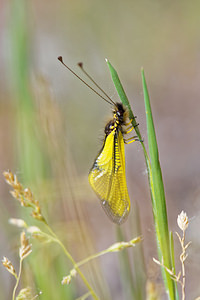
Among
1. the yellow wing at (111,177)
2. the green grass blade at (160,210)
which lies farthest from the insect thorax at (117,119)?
the green grass blade at (160,210)

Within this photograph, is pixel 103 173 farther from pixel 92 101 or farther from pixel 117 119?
pixel 92 101

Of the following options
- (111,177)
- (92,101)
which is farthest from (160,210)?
(92,101)

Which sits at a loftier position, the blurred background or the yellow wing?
the blurred background

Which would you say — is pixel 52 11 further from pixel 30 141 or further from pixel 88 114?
pixel 30 141

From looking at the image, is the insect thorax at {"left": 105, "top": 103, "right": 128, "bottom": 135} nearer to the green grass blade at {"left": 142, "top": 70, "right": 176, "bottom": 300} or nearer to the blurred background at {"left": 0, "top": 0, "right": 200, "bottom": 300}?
the blurred background at {"left": 0, "top": 0, "right": 200, "bottom": 300}

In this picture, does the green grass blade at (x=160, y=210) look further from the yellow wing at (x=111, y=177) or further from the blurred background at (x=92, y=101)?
the blurred background at (x=92, y=101)

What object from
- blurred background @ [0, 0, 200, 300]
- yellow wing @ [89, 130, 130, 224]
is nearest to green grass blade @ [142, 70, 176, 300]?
yellow wing @ [89, 130, 130, 224]
